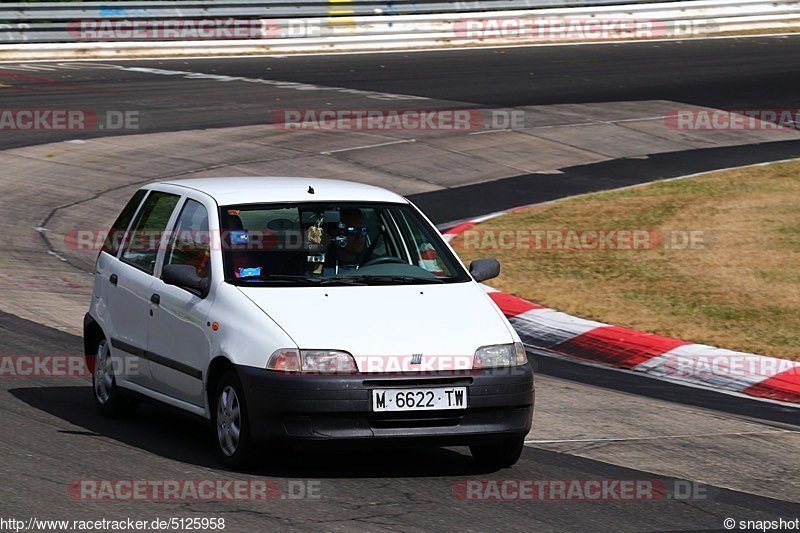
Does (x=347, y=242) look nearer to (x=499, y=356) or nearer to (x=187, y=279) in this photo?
(x=187, y=279)

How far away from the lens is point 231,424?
7.50m

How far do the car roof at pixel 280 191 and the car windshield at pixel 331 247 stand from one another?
0.05 meters

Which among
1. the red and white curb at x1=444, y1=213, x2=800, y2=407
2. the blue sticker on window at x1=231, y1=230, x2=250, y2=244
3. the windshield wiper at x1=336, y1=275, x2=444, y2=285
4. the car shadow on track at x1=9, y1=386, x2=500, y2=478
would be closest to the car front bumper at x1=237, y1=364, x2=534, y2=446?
the car shadow on track at x1=9, y1=386, x2=500, y2=478

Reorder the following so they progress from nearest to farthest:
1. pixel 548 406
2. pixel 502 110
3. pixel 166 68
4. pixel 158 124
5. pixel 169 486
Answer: pixel 169 486, pixel 548 406, pixel 158 124, pixel 502 110, pixel 166 68

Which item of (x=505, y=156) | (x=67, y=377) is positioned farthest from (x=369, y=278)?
(x=505, y=156)

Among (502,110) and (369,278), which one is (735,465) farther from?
(502,110)

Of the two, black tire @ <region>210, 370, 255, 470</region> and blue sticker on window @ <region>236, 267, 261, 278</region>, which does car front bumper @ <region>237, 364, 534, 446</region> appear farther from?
blue sticker on window @ <region>236, 267, 261, 278</region>

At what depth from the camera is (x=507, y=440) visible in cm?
758

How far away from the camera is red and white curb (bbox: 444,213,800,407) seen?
10.4 metres

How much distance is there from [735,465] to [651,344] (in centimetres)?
322

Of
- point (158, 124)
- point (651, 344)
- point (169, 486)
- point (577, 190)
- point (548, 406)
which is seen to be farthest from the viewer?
point (158, 124)

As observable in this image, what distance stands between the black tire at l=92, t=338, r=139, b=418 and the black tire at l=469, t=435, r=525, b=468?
2.35 meters

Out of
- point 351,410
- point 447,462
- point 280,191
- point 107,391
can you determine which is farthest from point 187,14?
point 351,410

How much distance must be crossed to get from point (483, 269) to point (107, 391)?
2517mm
